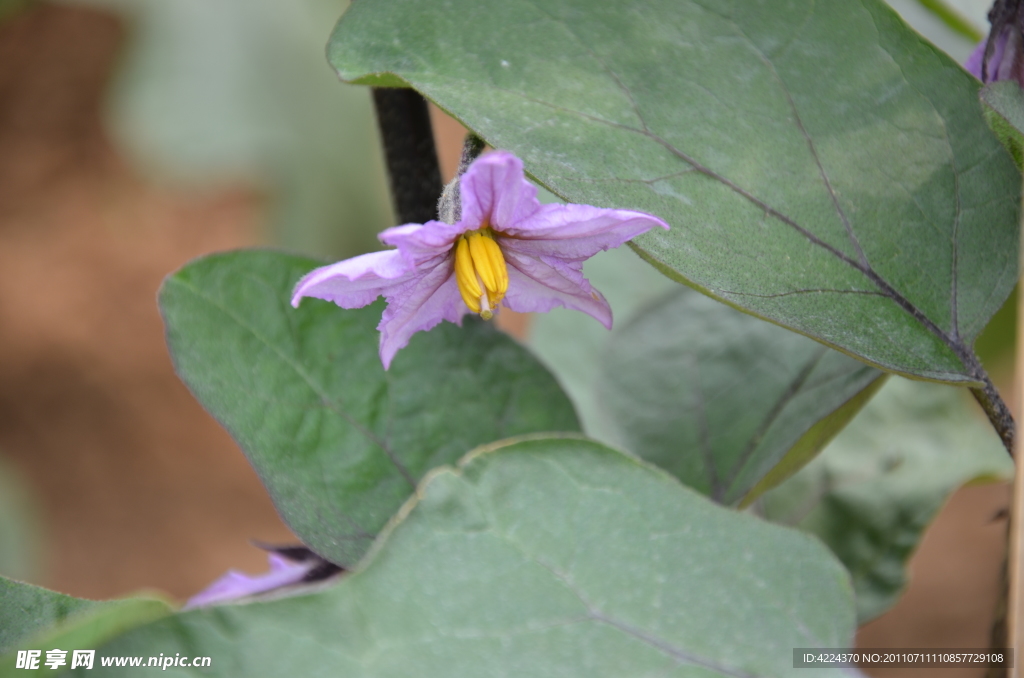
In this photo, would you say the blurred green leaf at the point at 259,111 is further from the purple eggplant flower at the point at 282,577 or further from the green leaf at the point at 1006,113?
the green leaf at the point at 1006,113

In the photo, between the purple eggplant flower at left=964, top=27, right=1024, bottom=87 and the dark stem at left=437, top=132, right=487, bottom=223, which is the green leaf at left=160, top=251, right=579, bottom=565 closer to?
the dark stem at left=437, top=132, right=487, bottom=223

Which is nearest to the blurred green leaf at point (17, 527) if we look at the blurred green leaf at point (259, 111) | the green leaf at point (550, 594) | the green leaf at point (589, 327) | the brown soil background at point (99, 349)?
the brown soil background at point (99, 349)

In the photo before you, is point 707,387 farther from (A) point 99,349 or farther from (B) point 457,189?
(A) point 99,349

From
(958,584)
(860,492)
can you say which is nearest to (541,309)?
(860,492)

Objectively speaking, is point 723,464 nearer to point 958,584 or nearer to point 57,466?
point 958,584

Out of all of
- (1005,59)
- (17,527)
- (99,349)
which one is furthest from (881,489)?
(99,349)

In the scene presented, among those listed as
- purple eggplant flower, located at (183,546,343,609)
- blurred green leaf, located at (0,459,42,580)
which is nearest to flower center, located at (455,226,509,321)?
purple eggplant flower, located at (183,546,343,609)
